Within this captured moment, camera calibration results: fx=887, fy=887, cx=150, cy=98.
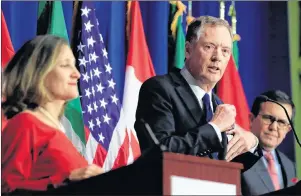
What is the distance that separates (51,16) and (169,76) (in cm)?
129

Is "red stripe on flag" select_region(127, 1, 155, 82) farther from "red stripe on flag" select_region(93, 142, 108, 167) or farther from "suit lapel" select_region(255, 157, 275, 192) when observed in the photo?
"suit lapel" select_region(255, 157, 275, 192)

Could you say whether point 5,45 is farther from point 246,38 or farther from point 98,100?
point 246,38

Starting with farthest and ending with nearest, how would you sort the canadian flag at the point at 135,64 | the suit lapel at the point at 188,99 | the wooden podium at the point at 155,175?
the canadian flag at the point at 135,64
the suit lapel at the point at 188,99
the wooden podium at the point at 155,175

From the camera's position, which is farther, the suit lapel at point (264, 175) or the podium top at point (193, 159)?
the suit lapel at point (264, 175)

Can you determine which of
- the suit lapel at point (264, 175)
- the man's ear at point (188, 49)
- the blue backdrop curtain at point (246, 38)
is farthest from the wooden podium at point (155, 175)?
the blue backdrop curtain at point (246, 38)

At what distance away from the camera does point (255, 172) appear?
5.78 meters

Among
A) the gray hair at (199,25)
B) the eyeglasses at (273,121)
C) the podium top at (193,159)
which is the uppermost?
the gray hair at (199,25)

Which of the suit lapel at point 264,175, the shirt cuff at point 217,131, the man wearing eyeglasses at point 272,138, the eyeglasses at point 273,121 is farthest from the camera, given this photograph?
the eyeglasses at point 273,121

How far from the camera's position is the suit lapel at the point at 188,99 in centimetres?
484

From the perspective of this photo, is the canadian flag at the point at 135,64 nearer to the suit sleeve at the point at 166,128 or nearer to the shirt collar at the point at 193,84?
the shirt collar at the point at 193,84

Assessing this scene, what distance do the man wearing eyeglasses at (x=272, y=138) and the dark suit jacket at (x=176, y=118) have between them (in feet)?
3.25

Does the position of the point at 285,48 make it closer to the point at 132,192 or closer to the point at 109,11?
the point at 109,11

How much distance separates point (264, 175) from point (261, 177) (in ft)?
0.17

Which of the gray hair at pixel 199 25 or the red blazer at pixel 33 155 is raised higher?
the gray hair at pixel 199 25
